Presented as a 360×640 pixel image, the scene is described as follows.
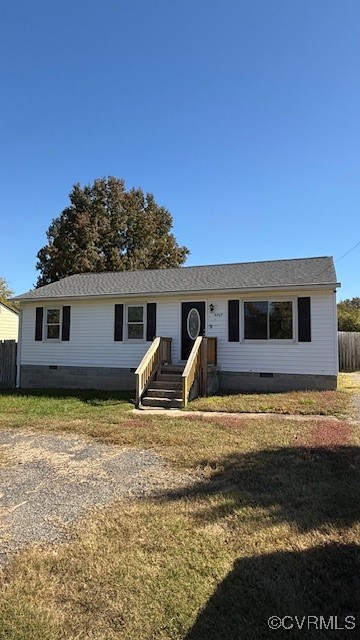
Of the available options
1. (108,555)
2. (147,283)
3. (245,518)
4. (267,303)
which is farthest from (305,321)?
(108,555)

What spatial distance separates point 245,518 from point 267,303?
8784 millimetres

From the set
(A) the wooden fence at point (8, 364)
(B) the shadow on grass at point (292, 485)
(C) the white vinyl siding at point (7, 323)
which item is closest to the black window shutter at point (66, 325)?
(A) the wooden fence at point (8, 364)

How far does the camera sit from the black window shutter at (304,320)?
36.5ft

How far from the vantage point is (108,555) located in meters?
2.87

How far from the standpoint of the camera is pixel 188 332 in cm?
1239

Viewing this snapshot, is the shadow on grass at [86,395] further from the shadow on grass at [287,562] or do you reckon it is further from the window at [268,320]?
the shadow on grass at [287,562]

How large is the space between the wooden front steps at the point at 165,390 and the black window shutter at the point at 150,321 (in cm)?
170

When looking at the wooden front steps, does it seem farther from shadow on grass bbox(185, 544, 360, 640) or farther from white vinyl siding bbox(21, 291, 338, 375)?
shadow on grass bbox(185, 544, 360, 640)

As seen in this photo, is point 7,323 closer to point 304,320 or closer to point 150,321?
point 150,321

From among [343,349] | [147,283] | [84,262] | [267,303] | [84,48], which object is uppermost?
[84,48]

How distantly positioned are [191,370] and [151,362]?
1.27 m

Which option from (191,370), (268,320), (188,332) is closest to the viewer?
(191,370)

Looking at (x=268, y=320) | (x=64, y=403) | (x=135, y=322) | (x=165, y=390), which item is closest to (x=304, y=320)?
(x=268, y=320)

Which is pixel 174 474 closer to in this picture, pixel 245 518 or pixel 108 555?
pixel 245 518
